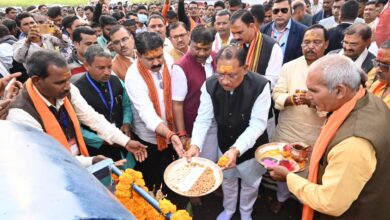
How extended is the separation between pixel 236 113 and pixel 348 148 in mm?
1314

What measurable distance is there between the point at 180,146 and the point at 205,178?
517mm

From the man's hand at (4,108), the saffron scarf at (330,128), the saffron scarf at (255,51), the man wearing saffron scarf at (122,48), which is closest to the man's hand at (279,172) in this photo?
the saffron scarf at (330,128)

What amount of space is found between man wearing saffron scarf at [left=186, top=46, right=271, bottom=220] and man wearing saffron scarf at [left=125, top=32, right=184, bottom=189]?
447 mm

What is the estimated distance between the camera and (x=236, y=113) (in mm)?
2984

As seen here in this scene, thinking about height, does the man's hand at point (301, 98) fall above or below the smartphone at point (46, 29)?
below

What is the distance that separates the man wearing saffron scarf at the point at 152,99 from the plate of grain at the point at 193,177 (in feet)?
0.87

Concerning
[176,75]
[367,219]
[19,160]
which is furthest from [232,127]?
[19,160]

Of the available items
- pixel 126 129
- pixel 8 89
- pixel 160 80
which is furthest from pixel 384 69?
pixel 8 89

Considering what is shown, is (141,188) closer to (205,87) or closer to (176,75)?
(205,87)

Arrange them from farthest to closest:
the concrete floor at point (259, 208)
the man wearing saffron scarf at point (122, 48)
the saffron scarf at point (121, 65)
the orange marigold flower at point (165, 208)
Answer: the man wearing saffron scarf at point (122, 48) < the saffron scarf at point (121, 65) < the concrete floor at point (259, 208) < the orange marigold flower at point (165, 208)

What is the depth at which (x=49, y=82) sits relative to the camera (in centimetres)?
235

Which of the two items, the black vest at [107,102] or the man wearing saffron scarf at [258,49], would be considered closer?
the black vest at [107,102]

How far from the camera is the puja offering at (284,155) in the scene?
280 cm

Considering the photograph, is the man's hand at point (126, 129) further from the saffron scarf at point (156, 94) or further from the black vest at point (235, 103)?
the black vest at point (235, 103)
